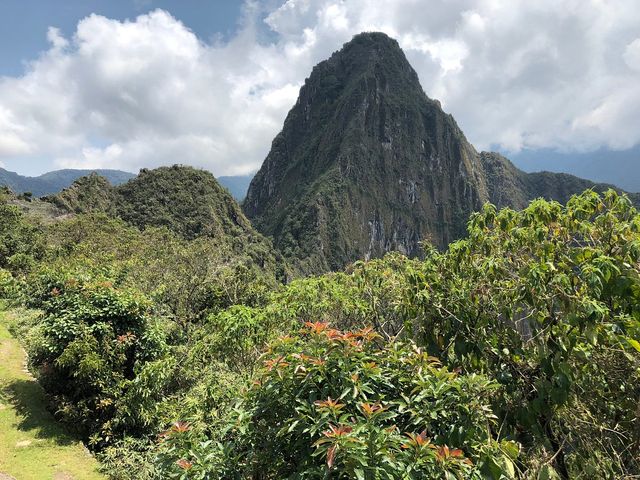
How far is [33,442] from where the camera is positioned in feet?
28.9

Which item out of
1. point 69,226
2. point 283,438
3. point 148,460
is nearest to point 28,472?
point 148,460

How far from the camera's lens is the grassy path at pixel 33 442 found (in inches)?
314

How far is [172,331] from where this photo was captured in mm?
16969

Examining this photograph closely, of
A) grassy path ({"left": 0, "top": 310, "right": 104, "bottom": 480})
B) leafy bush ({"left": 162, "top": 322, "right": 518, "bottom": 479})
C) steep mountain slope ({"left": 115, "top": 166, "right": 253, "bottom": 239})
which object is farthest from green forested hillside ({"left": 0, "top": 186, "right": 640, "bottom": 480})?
steep mountain slope ({"left": 115, "top": 166, "right": 253, "bottom": 239})

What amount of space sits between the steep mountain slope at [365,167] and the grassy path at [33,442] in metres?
118

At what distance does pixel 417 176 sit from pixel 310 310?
168767mm

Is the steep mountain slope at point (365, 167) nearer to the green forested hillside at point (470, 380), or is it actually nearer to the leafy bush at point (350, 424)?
the green forested hillside at point (470, 380)

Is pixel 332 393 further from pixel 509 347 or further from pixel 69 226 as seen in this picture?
pixel 69 226

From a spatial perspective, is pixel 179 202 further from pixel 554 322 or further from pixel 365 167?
pixel 554 322

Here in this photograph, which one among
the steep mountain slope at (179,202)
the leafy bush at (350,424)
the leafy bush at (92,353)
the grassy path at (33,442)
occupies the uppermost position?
the steep mountain slope at (179,202)

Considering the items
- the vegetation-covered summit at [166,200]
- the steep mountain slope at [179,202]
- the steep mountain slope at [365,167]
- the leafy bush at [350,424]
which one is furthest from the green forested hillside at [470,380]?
the steep mountain slope at [365,167]

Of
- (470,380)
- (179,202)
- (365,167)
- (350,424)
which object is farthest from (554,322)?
(365,167)

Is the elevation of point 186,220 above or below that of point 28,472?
above

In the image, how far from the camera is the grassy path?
7.97m
